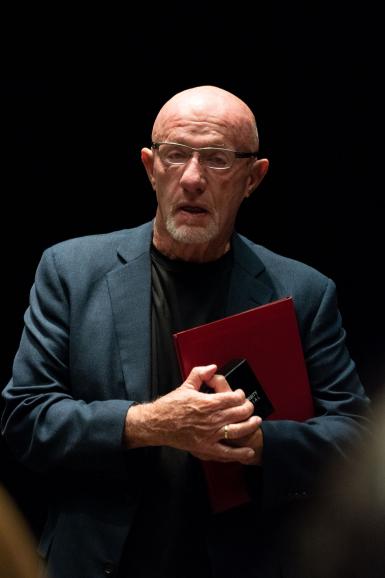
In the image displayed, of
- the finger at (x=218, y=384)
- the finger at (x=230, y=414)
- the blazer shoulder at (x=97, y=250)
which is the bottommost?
the finger at (x=230, y=414)

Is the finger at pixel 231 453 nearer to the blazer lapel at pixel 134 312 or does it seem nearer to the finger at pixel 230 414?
the finger at pixel 230 414

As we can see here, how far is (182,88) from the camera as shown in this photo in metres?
2.66

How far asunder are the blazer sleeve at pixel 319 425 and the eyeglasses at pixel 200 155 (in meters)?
0.37

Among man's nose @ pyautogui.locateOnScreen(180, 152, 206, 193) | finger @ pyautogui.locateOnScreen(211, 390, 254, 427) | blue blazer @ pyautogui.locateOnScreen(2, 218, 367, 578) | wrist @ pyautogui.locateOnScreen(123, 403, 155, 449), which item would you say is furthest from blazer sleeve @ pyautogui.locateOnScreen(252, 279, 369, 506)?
man's nose @ pyautogui.locateOnScreen(180, 152, 206, 193)

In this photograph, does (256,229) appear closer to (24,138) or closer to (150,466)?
(24,138)

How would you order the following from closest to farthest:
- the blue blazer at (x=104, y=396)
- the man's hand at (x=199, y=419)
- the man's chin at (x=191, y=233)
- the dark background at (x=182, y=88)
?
the man's hand at (x=199, y=419) → the blue blazer at (x=104, y=396) → the man's chin at (x=191, y=233) → the dark background at (x=182, y=88)

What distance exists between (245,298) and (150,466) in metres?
0.44

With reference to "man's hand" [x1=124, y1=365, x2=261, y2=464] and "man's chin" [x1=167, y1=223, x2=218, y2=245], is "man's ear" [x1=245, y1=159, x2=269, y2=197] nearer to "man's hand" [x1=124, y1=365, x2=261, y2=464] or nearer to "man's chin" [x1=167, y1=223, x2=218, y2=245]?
"man's chin" [x1=167, y1=223, x2=218, y2=245]

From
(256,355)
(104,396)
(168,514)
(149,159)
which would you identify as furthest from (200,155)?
(168,514)

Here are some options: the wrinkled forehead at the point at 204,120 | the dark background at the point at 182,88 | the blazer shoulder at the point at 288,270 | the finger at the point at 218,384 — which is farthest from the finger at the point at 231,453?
the dark background at the point at 182,88

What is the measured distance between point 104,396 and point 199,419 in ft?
0.88

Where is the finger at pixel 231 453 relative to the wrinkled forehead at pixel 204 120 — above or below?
below

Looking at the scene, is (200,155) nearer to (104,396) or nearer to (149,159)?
(149,159)

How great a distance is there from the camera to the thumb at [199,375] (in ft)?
6.14
